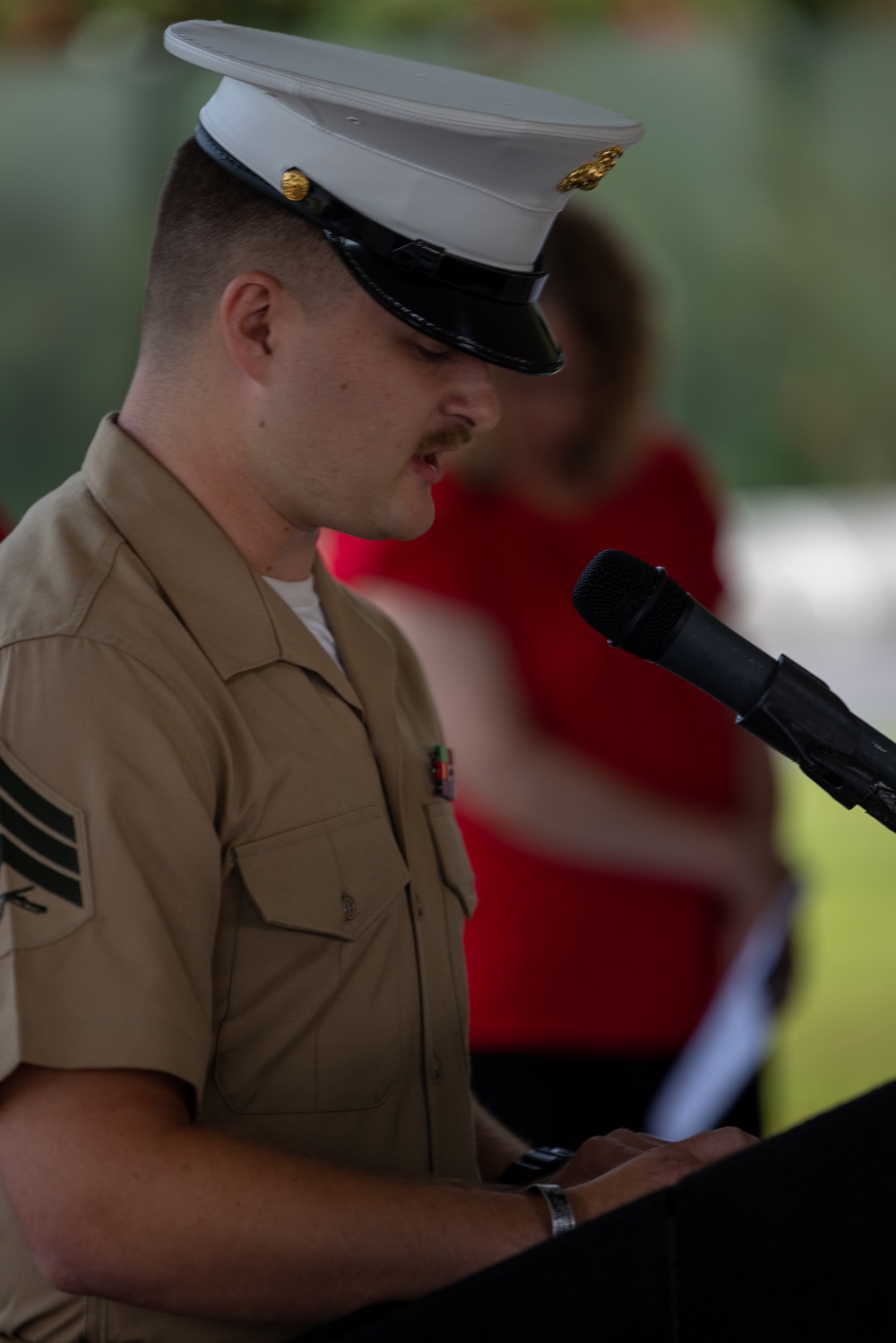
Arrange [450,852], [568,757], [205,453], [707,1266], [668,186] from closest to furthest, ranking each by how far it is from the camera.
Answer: [707,1266]
[205,453]
[450,852]
[568,757]
[668,186]

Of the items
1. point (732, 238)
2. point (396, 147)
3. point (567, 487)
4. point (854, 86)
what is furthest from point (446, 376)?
point (854, 86)

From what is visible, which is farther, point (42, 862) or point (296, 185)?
point (296, 185)

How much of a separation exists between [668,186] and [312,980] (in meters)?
7.58

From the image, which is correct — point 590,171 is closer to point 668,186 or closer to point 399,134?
point 399,134

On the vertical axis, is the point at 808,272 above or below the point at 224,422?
above

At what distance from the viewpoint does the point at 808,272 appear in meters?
8.15

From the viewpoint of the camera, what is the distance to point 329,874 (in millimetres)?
1048

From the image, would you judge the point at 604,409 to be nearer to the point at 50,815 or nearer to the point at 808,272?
the point at 50,815

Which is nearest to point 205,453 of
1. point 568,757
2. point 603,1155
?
point 603,1155

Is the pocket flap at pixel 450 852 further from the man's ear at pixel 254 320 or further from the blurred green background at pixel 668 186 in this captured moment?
the blurred green background at pixel 668 186

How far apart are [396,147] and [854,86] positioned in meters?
8.04

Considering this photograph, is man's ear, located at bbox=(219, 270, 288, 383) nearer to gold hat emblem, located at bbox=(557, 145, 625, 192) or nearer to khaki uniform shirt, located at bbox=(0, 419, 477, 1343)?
khaki uniform shirt, located at bbox=(0, 419, 477, 1343)

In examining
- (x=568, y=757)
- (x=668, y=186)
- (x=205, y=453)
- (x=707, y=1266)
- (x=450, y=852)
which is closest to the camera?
(x=707, y=1266)

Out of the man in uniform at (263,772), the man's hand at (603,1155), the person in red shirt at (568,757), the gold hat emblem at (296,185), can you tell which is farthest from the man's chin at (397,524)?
the person in red shirt at (568,757)
